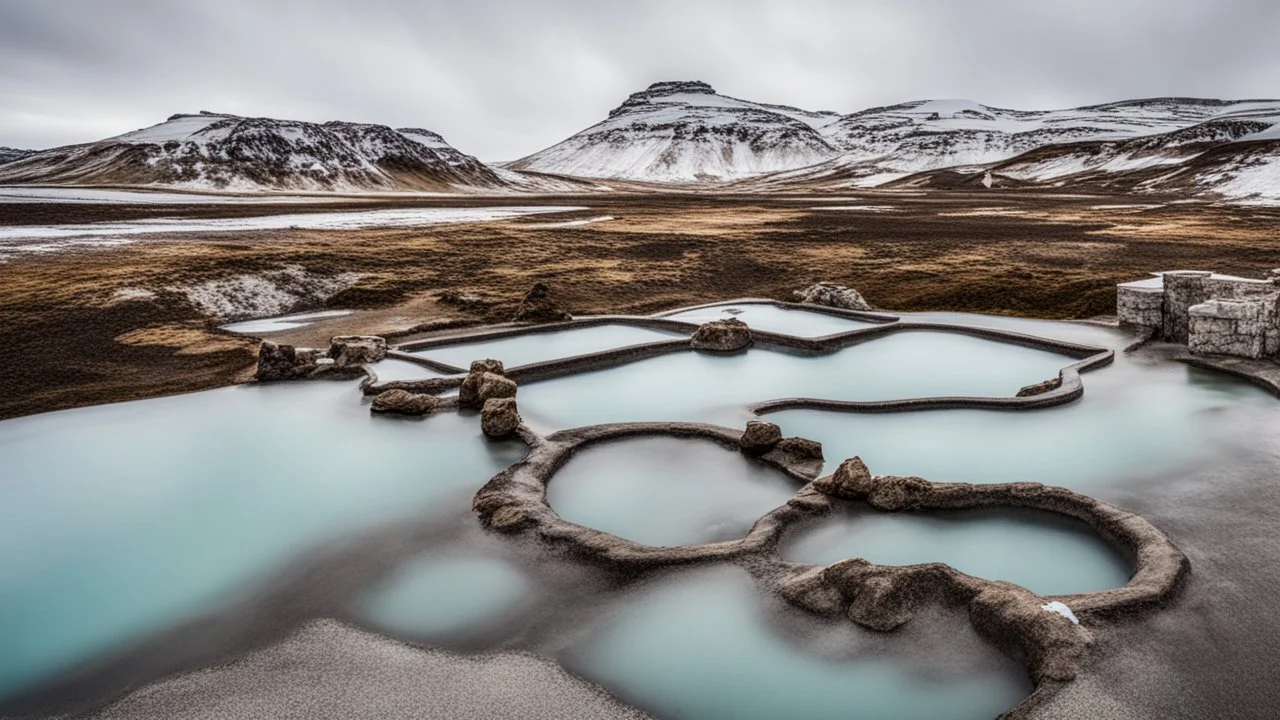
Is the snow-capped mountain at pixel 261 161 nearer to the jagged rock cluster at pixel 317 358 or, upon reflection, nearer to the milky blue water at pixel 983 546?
the jagged rock cluster at pixel 317 358

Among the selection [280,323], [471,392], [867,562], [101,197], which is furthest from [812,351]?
[101,197]

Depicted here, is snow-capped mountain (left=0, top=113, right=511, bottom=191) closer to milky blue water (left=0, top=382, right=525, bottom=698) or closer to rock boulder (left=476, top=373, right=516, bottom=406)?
milky blue water (left=0, top=382, right=525, bottom=698)

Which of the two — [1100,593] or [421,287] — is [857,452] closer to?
[1100,593]

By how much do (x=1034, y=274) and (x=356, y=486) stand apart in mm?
25621

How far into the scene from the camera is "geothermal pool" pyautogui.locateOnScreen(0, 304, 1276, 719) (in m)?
7.00

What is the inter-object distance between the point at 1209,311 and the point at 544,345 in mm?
15256

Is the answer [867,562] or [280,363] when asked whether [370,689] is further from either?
[280,363]

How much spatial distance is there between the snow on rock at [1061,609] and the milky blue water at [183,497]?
23.7 ft

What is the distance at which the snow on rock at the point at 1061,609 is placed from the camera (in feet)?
22.3

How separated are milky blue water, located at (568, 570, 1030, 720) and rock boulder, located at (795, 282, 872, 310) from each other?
17.3 m

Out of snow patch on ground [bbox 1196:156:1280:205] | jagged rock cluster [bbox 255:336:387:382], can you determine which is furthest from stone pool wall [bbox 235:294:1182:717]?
snow patch on ground [bbox 1196:156:1280:205]

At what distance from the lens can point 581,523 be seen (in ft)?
32.4

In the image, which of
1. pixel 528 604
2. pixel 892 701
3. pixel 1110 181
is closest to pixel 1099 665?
pixel 892 701

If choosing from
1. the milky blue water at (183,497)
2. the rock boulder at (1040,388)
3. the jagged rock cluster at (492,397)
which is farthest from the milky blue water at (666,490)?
the rock boulder at (1040,388)
